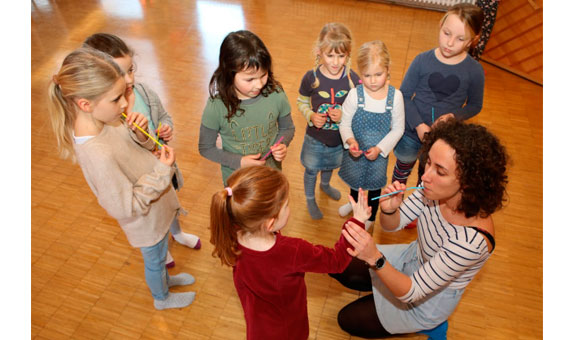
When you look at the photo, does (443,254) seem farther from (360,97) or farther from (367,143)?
(360,97)

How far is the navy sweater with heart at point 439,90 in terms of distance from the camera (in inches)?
85.3

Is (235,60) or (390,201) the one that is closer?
(235,60)

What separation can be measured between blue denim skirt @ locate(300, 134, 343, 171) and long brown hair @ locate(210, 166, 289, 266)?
1.04 metres

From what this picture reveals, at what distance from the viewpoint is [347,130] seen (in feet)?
7.17

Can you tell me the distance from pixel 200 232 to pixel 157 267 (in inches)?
26.5

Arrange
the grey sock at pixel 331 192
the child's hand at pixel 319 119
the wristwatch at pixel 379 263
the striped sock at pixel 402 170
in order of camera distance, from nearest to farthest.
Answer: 1. the wristwatch at pixel 379 263
2. the child's hand at pixel 319 119
3. the striped sock at pixel 402 170
4. the grey sock at pixel 331 192

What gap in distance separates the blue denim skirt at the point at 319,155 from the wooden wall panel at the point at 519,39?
2992 mm

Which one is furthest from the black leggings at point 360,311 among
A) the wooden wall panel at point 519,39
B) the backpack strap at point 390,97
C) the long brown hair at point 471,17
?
the wooden wall panel at point 519,39

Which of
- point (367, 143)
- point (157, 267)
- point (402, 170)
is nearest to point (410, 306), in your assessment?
point (367, 143)

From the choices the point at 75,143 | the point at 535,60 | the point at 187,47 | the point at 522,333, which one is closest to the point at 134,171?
the point at 75,143

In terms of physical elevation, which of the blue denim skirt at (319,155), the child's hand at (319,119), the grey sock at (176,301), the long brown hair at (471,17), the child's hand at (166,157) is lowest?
the grey sock at (176,301)

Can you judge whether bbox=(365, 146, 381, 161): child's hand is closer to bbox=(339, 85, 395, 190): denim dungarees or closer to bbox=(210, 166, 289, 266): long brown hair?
bbox=(339, 85, 395, 190): denim dungarees

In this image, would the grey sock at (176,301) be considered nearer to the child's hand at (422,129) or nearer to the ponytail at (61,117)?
the ponytail at (61,117)

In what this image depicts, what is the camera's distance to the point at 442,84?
7.20 ft
